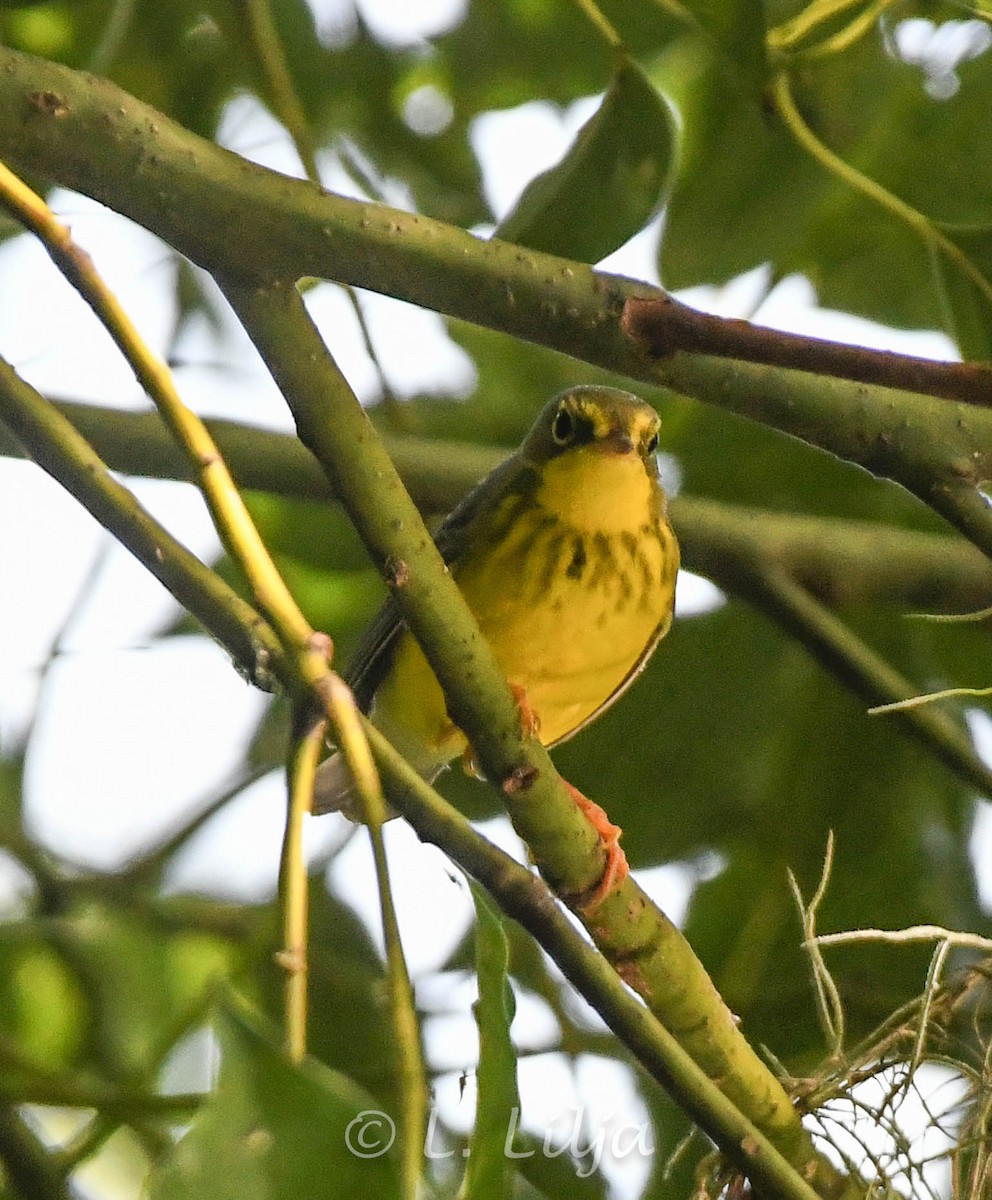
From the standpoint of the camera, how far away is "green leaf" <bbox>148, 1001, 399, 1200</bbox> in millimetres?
523

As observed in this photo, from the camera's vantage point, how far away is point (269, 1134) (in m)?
0.53

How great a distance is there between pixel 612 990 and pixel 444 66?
113cm

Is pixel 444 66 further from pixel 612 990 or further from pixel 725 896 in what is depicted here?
pixel 612 990

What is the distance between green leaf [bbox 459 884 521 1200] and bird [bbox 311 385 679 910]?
737 mm

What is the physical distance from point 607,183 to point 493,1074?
78 cm

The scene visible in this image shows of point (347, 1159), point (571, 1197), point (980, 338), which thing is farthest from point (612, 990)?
point (980, 338)

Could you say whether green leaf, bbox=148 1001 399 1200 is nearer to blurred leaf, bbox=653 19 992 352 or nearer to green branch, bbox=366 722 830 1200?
green branch, bbox=366 722 830 1200

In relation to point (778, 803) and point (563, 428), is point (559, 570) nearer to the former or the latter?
point (563, 428)

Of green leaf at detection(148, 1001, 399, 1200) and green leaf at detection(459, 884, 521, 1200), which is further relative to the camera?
green leaf at detection(459, 884, 521, 1200)

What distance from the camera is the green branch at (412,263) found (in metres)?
0.82

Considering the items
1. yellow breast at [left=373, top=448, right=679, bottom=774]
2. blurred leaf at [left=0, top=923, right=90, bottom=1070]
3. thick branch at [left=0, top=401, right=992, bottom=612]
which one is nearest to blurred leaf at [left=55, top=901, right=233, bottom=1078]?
blurred leaf at [left=0, top=923, right=90, bottom=1070]

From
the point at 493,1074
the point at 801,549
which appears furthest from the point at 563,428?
the point at 493,1074

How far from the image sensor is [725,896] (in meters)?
1.54

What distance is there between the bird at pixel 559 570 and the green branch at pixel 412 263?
0.57m
